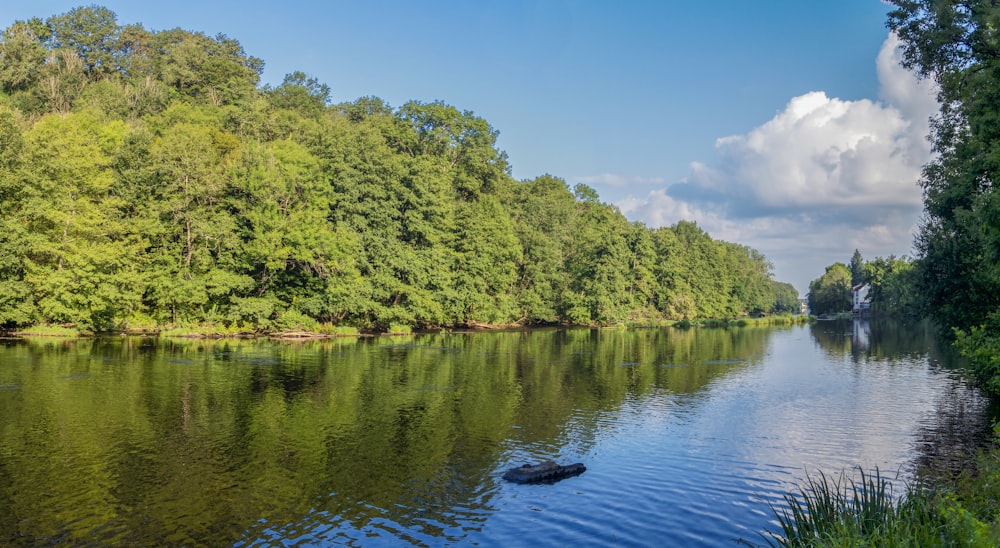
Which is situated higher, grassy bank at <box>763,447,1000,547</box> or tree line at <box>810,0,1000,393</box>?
tree line at <box>810,0,1000,393</box>

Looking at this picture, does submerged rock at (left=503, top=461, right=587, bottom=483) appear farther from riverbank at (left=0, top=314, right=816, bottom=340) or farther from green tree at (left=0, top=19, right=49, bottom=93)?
green tree at (left=0, top=19, right=49, bottom=93)

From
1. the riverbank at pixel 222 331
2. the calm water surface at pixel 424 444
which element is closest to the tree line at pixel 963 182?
the calm water surface at pixel 424 444

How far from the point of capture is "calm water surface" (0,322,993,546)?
53.7 ft

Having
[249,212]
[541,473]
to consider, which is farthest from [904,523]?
[249,212]

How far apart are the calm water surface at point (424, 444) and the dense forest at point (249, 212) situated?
15.7m

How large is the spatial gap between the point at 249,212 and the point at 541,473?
186 ft

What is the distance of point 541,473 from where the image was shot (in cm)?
2012

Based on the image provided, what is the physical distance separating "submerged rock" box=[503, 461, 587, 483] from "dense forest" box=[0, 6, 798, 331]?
2014 inches

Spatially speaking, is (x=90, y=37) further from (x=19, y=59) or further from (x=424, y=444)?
(x=424, y=444)

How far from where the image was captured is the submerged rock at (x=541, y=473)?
19875mm

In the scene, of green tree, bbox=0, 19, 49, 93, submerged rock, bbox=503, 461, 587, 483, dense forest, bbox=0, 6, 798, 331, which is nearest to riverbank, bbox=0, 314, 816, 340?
dense forest, bbox=0, 6, 798, 331

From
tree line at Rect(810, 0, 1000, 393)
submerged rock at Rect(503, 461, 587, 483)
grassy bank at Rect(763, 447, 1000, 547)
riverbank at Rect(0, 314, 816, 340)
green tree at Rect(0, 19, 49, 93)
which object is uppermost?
green tree at Rect(0, 19, 49, 93)

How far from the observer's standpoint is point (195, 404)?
30.1 metres

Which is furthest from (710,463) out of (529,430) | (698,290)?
(698,290)
